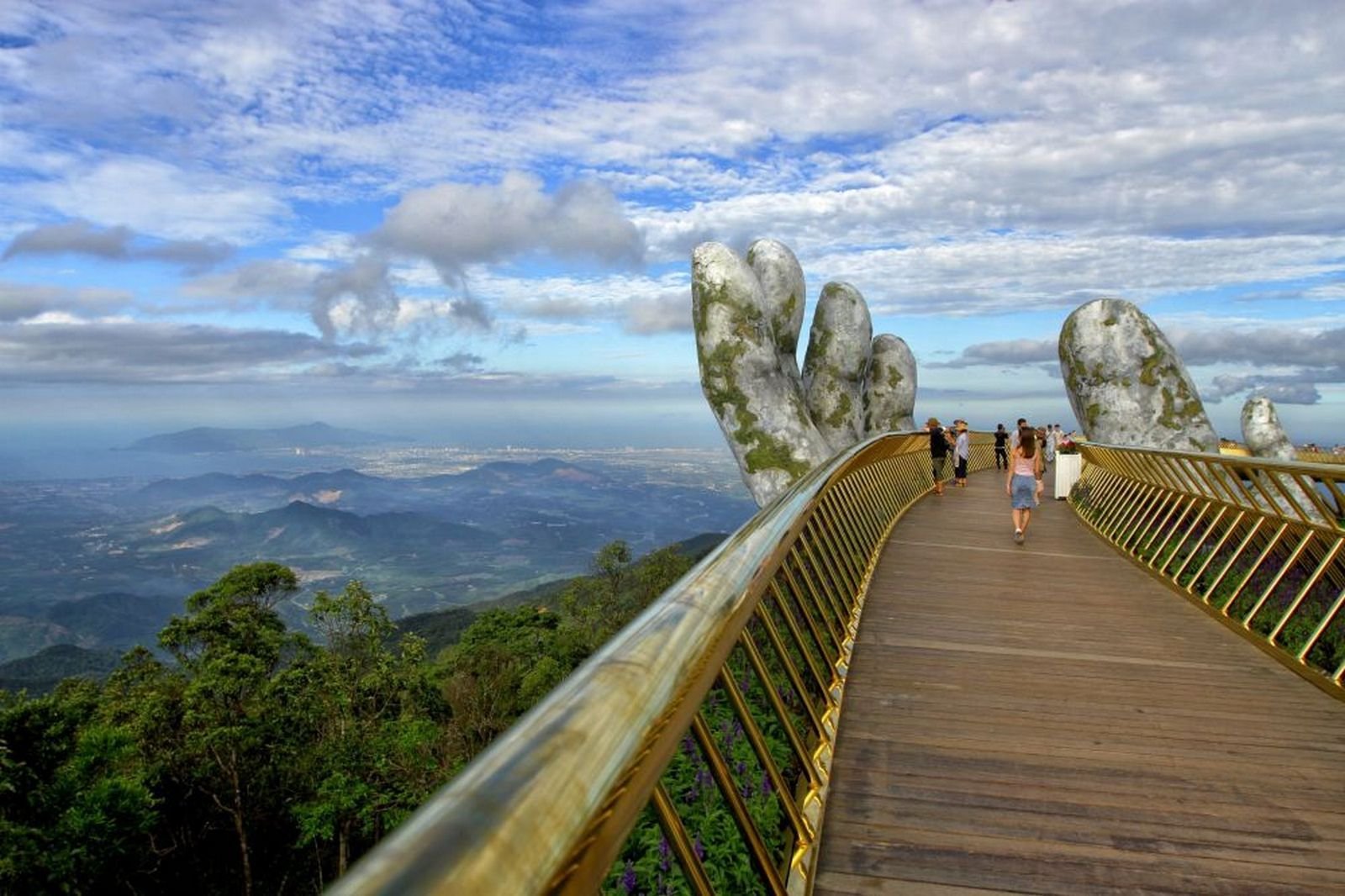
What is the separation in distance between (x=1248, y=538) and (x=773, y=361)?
3565cm

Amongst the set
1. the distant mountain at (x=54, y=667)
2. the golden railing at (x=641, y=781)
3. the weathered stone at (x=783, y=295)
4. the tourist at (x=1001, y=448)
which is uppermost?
the weathered stone at (x=783, y=295)

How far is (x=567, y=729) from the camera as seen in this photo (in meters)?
1.28

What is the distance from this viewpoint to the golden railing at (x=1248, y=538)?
7.09m

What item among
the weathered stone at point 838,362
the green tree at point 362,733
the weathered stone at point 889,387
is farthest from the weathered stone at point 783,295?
the green tree at point 362,733

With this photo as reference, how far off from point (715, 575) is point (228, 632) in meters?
39.7

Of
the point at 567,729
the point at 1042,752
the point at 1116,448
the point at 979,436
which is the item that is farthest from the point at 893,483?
the point at 979,436

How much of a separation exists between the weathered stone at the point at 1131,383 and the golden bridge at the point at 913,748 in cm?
2651

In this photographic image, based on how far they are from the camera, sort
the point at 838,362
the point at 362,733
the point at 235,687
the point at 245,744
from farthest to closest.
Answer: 1. the point at 838,362
2. the point at 362,733
3. the point at 235,687
4. the point at 245,744

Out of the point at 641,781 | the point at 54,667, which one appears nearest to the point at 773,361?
the point at 641,781

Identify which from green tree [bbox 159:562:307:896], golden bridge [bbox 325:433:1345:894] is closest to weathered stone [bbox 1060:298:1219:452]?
golden bridge [bbox 325:433:1345:894]

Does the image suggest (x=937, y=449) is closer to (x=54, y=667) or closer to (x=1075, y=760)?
(x=1075, y=760)

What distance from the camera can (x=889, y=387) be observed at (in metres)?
50.7

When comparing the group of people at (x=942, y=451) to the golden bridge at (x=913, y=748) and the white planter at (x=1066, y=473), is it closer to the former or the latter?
the white planter at (x=1066, y=473)

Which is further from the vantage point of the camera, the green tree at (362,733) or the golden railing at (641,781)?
the green tree at (362,733)
